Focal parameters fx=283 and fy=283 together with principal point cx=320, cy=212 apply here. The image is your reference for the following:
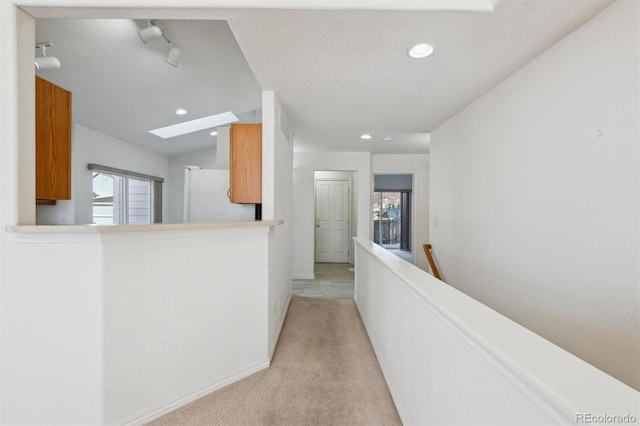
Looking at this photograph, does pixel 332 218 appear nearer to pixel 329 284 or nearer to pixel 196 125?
pixel 329 284

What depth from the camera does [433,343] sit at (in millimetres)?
1188

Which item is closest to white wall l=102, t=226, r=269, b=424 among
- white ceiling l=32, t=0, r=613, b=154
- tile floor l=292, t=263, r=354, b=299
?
white ceiling l=32, t=0, r=613, b=154

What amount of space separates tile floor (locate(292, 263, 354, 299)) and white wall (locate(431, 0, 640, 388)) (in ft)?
7.08

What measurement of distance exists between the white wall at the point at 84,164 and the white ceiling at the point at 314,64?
21 centimetres

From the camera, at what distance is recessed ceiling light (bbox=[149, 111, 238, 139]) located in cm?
506

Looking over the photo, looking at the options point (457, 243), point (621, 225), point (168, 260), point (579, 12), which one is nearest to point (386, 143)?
point (457, 243)

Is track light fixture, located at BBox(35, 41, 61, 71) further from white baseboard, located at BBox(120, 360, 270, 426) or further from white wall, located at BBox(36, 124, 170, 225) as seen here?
white baseboard, located at BBox(120, 360, 270, 426)

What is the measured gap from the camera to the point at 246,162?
8.62ft

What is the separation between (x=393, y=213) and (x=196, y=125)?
23.1 feet

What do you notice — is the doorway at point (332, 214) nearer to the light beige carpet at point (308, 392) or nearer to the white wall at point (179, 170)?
the white wall at point (179, 170)

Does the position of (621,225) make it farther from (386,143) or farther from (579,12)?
(386,143)

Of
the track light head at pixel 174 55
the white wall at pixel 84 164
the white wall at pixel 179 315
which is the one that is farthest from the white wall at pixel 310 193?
the white wall at pixel 179 315

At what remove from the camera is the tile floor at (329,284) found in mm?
4266

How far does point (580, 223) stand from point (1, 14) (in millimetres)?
3334
